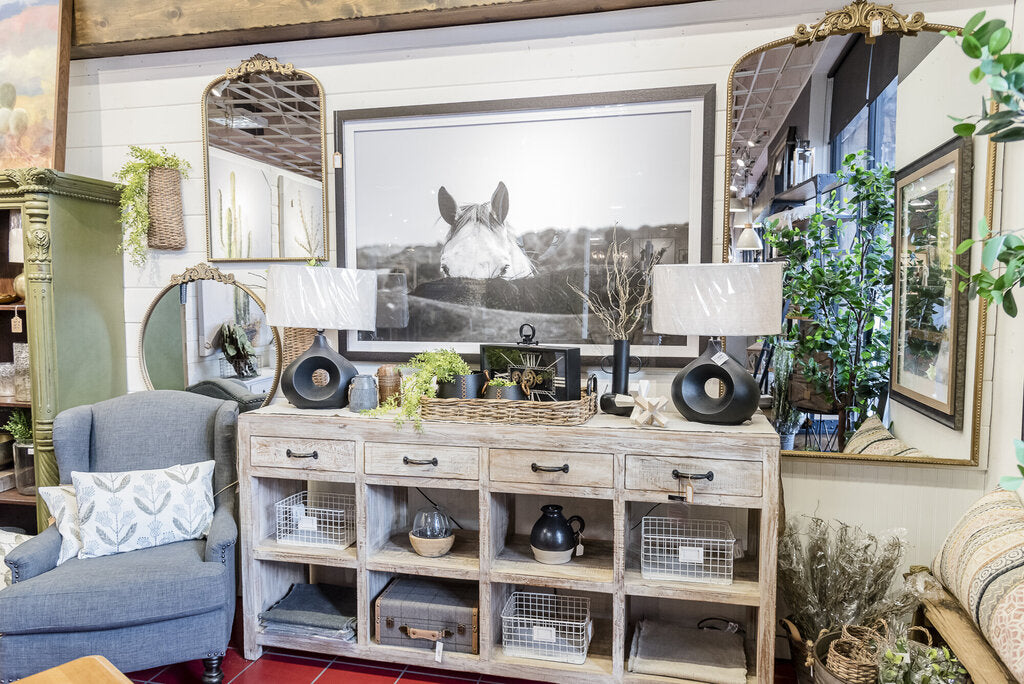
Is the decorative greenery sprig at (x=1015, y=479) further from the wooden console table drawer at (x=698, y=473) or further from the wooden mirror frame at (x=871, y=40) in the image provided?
the wooden mirror frame at (x=871, y=40)

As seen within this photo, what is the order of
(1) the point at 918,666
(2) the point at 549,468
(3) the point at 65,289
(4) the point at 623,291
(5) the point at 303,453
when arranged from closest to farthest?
(1) the point at 918,666
(2) the point at 549,468
(5) the point at 303,453
(4) the point at 623,291
(3) the point at 65,289

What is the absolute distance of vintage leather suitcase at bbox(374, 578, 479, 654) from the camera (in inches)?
91.2

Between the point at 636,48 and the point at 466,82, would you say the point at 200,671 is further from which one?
the point at 636,48

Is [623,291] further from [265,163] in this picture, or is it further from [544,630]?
[265,163]

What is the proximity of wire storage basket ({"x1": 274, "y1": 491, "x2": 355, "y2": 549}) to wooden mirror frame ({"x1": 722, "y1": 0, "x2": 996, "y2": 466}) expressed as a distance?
5.53 ft

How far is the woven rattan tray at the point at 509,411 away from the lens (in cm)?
219

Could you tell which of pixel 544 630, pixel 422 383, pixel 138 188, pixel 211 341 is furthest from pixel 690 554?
pixel 138 188

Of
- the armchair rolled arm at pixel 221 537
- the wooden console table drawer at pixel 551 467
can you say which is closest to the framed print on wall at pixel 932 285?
the wooden console table drawer at pixel 551 467

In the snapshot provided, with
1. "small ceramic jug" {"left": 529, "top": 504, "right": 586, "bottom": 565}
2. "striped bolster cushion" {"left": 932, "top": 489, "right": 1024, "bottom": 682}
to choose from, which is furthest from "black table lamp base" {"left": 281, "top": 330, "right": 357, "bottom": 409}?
"striped bolster cushion" {"left": 932, "top": 489, "right": 1024, "bottom": 682}

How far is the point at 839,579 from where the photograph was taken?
2.18m

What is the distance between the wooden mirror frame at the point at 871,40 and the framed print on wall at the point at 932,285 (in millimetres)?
47

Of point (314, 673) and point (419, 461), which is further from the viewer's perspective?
point (314, 673)

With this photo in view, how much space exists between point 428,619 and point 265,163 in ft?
6.52

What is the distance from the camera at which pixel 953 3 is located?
7.38 ft
